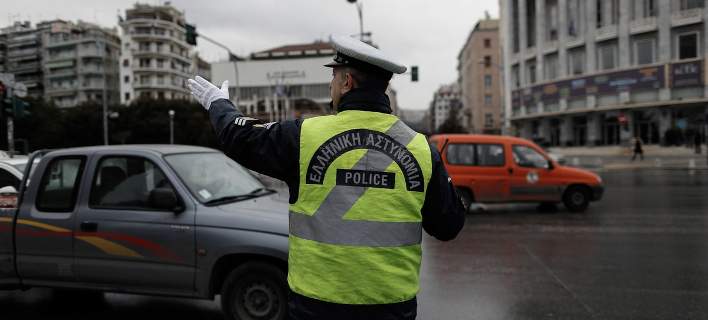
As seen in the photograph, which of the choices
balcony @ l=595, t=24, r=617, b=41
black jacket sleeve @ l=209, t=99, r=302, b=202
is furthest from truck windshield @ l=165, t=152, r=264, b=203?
balcony @ l=595, t=24, r=617, b=41

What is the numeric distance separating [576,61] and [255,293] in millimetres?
51373

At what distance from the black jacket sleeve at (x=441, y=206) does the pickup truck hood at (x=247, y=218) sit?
2266 millimetres

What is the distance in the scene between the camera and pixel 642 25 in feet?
146

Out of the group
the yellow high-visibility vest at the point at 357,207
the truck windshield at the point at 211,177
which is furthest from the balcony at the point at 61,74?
the yellow high-visibility vest at the point at 357,207

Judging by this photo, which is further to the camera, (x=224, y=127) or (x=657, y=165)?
(x=657, y=165)

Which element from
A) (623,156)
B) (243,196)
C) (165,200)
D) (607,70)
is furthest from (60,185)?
(607,70)

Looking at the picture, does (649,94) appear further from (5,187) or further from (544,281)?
(5,187)

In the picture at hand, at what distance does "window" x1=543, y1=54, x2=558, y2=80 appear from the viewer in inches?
2089

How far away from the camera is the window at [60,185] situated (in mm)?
4977

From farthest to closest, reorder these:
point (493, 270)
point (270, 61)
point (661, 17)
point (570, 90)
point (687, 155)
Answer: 1. point (270, 61)
2. point (570, 90)
3. point (661, 17)
4. point (687, 155)
5. point (493, 270)

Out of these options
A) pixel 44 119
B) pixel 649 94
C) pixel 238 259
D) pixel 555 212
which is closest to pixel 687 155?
pixel 649 94

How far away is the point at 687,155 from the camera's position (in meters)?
37.4

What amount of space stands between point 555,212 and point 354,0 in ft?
54.6

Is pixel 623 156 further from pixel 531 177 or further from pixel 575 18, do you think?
pixel 531 177
